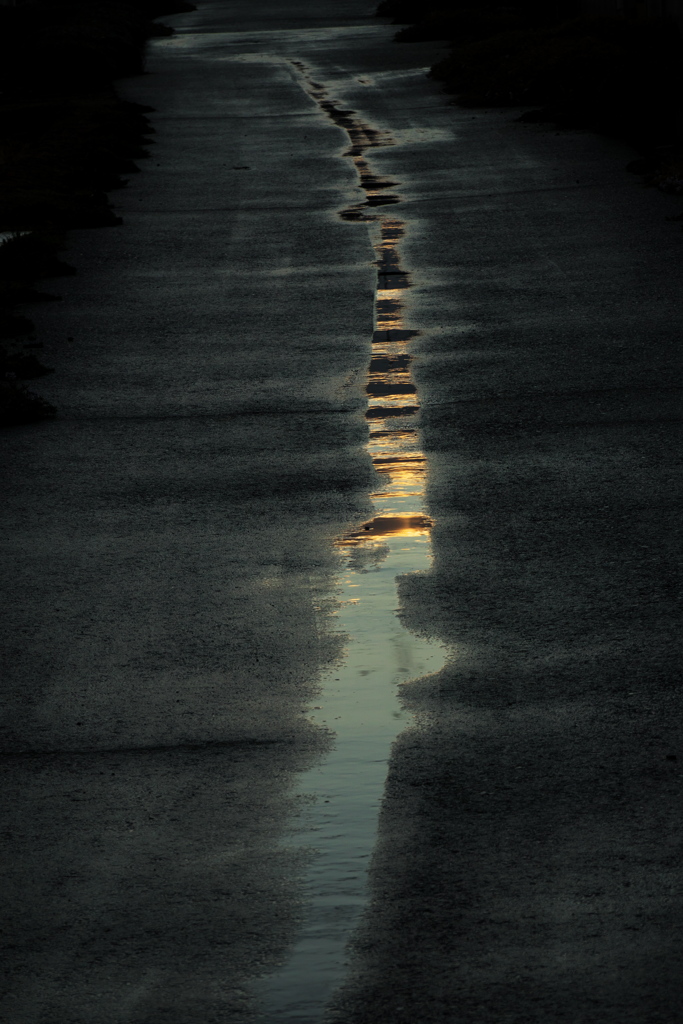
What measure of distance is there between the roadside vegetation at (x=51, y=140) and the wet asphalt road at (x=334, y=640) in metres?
0.43

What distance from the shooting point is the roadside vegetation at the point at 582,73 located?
70.7ft

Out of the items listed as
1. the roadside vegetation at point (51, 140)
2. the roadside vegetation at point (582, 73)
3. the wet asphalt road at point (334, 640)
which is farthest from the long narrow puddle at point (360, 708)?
the roadside vegetation at point (582, 73)

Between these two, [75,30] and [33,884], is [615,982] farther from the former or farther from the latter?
[75,30]

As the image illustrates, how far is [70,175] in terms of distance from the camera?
2078cm

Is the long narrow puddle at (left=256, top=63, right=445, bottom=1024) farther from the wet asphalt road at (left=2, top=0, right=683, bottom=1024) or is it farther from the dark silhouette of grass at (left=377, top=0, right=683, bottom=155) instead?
the dark silhouette of grass at (left=377, top=0, right=683, bottom=155)

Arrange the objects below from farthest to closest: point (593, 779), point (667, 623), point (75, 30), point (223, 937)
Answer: point (75, 30)
point (667, 623)
point (593, 779)
point (223, 937)

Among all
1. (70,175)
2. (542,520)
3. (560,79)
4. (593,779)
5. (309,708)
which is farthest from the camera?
(560,79)

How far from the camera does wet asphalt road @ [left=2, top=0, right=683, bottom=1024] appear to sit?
4.06 meters

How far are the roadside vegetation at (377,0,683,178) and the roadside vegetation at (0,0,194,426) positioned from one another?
6733 mm

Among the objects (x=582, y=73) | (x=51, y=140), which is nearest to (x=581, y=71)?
(x=582, y=73)

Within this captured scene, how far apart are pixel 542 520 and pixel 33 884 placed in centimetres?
363

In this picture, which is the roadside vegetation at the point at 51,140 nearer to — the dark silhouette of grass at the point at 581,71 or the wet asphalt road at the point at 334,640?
the wet asphalt road at the point at 334,640

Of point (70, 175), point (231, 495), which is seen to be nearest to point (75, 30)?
point (70, 175)

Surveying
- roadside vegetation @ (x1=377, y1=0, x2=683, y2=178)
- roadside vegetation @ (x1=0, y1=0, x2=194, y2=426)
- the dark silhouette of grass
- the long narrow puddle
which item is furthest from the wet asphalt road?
the dark silhouette of grass
